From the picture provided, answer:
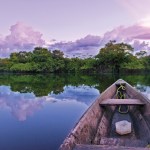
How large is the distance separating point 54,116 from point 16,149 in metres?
3.12

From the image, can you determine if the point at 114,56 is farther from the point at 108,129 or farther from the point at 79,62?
the point at 108,129

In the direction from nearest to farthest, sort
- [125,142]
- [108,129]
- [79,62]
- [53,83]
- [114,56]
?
[125,142] < [108,129] < [53,83] < [114,56] < [79,62]

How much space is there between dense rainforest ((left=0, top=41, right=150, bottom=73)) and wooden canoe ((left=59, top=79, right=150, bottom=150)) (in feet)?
139

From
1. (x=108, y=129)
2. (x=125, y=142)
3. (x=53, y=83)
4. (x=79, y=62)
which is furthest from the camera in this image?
(x=79, y=62)

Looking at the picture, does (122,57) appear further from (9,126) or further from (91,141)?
(91,141)

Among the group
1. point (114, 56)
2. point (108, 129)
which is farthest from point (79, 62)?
point (108, 129)

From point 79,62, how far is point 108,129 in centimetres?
5252

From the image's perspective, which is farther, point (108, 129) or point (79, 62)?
point (79, 62)

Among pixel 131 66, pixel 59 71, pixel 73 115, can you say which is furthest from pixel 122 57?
pixel 73 115

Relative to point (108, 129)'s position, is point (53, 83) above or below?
below

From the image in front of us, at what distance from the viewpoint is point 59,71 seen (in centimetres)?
5769

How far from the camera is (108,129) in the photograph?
4410 mm

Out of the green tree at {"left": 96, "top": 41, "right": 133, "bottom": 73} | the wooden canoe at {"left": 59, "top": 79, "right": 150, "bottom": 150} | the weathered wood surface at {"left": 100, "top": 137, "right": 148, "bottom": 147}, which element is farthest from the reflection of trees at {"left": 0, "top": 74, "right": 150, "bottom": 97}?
the green tree at {"left": 96, "top": 41, "right": 133, "bottom": 73}

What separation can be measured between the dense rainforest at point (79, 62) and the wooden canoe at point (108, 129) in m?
42.2
